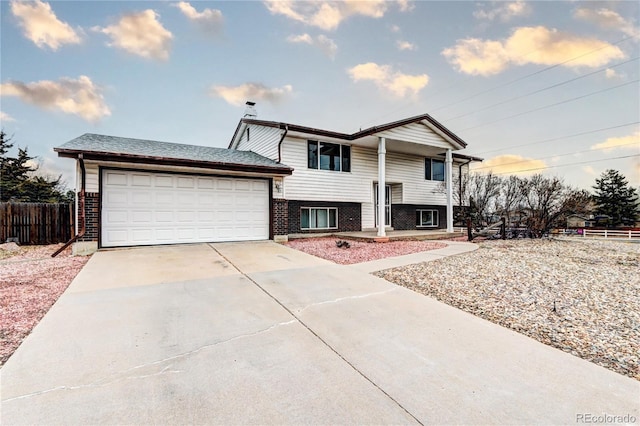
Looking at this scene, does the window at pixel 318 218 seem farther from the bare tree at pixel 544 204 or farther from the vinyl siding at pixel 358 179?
the bare tree at pixel 544 204

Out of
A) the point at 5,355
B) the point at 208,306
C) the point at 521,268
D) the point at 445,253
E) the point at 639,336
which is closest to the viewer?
the point at 5,355

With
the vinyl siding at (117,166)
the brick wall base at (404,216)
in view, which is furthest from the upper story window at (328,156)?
the vinyl siding at (117,166)

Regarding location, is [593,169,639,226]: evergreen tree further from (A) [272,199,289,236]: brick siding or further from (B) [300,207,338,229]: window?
(A) [272,199,289,236]: brick siding

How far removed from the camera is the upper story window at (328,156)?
1301 cm

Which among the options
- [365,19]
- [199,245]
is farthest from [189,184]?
[365,19]

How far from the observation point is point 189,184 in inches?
387

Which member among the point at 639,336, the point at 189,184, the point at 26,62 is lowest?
the point at 639,336

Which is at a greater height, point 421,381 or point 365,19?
point 365,19

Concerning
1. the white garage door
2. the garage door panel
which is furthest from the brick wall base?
the garage door panel

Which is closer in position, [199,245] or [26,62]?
[199,245]

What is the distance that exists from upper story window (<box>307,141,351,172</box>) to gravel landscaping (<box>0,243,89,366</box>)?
8.79 metres

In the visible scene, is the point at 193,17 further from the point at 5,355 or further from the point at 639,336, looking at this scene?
the point at 639,336

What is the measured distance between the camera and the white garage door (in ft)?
29.1

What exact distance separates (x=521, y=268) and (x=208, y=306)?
657 cm
